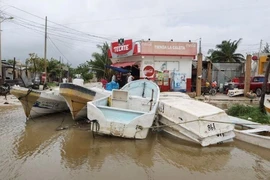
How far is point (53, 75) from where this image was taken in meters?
42.7

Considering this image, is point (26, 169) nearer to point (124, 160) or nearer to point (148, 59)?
point (124, 160)

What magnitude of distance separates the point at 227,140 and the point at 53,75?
37.9 meters

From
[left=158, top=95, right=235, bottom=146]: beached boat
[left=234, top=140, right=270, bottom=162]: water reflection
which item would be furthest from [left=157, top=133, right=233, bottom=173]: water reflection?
[left=234, top=140, right=270, bottom=162]: water reflection

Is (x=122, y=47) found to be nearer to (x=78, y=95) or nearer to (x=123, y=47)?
(x=123, y=47)

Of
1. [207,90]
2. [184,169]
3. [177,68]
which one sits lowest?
[184,169]

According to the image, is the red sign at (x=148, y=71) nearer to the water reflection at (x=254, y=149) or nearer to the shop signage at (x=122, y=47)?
the shop signage at (x=122, y=47)

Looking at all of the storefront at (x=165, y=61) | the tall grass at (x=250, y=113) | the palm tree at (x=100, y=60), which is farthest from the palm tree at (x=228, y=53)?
the tall grass at (x=250, y=113)

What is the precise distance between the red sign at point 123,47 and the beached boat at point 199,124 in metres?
11.1

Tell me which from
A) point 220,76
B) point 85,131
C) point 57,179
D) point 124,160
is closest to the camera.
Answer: point 57,179

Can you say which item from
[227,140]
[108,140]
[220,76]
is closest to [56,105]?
[108,140]

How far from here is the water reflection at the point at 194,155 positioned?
21.6ft

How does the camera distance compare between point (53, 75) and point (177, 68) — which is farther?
point (53, 75)

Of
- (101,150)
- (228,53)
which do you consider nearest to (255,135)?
(101,150)

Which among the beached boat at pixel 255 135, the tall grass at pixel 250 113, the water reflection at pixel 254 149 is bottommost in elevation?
the water reflection at pixel 254 149
